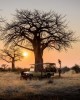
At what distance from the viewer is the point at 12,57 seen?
76438 millimetres

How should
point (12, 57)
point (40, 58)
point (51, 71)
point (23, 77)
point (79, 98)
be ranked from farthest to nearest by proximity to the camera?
point (12, 57), point (40, 58), point (51, 71), point (23, 77), point (79, 98)

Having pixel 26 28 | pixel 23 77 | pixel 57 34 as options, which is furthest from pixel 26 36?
pixel 23 77

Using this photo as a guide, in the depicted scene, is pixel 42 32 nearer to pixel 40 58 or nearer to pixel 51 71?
pixel 40 58

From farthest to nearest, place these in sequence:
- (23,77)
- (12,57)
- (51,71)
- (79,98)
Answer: (12,57)
(51,71)
(23,77)
(79,98)

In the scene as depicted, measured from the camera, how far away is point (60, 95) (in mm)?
19281

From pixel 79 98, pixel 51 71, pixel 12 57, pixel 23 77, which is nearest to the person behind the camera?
pixel 79 98

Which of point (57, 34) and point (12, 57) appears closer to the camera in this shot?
point (57, 34)

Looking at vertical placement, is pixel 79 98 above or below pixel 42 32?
below

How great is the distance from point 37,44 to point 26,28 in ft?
9.00

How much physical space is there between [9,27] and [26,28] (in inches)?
86.5

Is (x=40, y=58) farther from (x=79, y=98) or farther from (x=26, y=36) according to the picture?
(x=79, y=98)

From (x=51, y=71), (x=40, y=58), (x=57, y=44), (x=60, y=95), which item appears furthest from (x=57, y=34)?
(x=60, y=95)

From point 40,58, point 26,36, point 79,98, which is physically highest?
point 26,36

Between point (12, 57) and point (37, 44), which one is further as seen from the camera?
point (12, 57)
